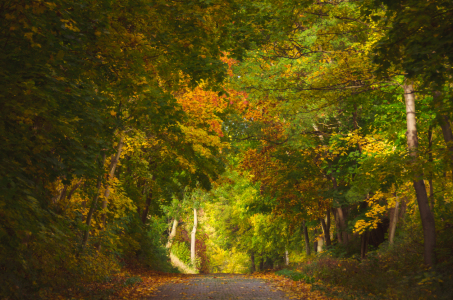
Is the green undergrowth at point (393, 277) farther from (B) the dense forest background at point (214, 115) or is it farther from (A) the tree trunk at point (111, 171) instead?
(A) the tree trunk at point (111, 171)

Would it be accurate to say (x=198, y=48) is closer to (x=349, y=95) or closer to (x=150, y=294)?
(x=349, y=95)

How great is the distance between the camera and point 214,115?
1842 centimetres

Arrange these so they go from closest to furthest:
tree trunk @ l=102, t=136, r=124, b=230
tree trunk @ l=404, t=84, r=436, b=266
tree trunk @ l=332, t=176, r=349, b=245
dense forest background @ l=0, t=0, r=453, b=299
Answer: dense forest background @ l=0, t=0, r=453, b=299 < tree trunk @ l=404, t=84, r=436, b=266 < tree trunk @ l=102, t=136, r=124, b=230 < tree trunk @ l=332, t=176, r=349, b=245

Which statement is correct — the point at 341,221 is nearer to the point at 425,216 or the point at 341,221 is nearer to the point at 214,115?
the point at 214,115

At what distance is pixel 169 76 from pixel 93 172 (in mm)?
4073

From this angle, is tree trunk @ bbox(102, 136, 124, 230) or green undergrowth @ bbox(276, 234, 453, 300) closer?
green undergrowth @ bbox(276, 234, 453, 300)

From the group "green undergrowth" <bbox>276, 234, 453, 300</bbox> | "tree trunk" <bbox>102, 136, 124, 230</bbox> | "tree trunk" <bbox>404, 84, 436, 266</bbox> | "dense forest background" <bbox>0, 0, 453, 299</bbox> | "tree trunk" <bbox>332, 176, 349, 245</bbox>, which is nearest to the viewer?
"dense forest background" <bbox>0, 0, 453, 299</bbox>

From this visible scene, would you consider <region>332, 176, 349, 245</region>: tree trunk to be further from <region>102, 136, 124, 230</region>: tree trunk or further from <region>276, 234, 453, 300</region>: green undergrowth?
<region>102, 136, 124, 230</region>: tree trunk

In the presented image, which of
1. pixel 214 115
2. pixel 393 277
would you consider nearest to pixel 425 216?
pixel 393 277

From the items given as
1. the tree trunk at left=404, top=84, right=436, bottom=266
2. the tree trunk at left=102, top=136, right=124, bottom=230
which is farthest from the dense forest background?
the tree trunk at left=102, top=136, right=124, bottom=230

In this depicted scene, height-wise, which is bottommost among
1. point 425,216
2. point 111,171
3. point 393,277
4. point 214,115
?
point 393,277

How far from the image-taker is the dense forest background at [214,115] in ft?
21.1

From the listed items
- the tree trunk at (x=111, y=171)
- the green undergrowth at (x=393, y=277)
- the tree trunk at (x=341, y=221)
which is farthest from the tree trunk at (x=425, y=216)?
the tree trunk at (x=341, y=221)

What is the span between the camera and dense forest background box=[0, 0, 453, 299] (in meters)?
6.43
